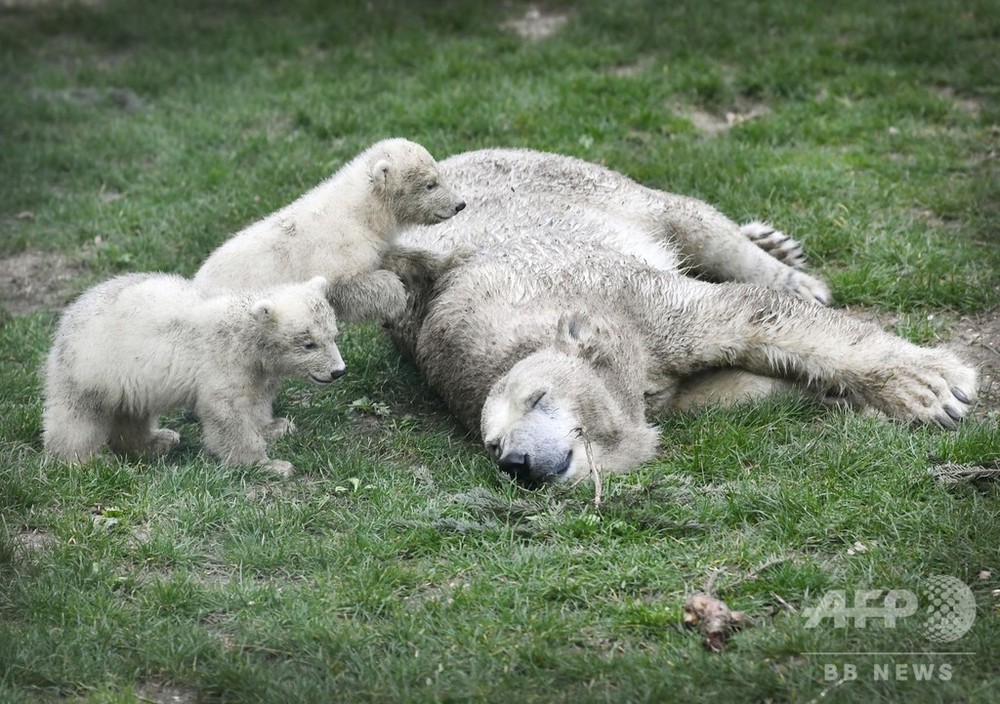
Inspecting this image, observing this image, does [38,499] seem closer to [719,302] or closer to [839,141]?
[719,302]

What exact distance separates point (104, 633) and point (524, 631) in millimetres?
1666

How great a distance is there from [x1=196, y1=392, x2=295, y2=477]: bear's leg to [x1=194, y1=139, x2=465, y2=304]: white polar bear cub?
83cm

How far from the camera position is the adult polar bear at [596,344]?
5930mm

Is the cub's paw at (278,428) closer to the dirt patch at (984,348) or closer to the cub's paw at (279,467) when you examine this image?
the cub's paw at (279,467)

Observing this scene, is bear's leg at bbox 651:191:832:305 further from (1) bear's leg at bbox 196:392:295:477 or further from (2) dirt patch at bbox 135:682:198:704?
(2) dirt patch at bbox 135:682:198:704

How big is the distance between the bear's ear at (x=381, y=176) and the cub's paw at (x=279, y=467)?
1678mm

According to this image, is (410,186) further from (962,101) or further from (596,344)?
(962,101)

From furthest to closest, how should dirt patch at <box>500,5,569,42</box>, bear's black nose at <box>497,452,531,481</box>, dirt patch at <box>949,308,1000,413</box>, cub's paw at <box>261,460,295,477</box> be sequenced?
1. dirt patch at <box>500,5,569,42</box>
2. dirt patch at <box>949,308,1000,413</box>
3. cub's paw at <box>261,460,295,477</box>
4. bear's black nose at <box>497,452,531,481</box>

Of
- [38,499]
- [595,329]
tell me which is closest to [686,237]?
[595,329]

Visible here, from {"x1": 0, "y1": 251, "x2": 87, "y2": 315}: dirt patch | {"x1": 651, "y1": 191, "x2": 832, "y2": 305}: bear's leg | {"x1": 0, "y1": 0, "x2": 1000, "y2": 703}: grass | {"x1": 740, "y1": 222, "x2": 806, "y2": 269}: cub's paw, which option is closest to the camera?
{"x1": 0, "y1": 0, "x2": 1000, "y2": 703}: grass

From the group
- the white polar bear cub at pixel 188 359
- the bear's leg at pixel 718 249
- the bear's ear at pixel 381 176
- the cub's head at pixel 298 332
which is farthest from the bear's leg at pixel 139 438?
the bear's leg at pixel 718 249

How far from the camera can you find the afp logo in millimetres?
4785

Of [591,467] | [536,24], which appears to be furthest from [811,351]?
[536,24]

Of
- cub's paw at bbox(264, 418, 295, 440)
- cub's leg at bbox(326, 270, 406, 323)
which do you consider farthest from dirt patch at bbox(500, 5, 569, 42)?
cub's paw at bbox(264, 418, 295, 440)
